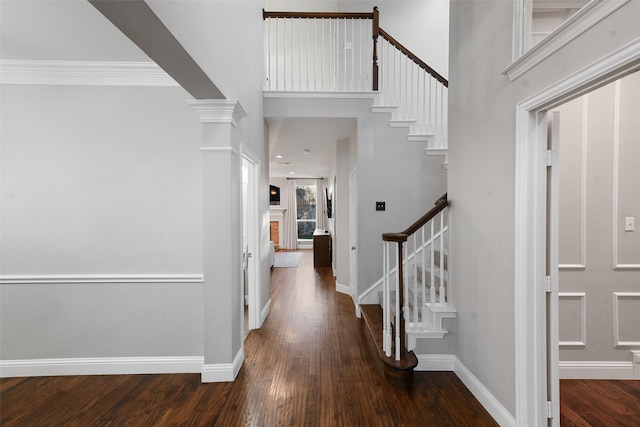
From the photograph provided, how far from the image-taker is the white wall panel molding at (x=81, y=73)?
2271 mm

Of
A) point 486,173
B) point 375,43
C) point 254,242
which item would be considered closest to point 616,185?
point 486,173

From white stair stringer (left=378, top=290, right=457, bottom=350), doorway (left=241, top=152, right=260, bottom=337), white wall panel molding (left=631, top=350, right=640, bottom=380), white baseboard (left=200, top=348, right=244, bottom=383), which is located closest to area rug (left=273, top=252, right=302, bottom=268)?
doorway (left=241, top=152, right=260, bottom=337)

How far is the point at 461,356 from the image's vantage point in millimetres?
2303

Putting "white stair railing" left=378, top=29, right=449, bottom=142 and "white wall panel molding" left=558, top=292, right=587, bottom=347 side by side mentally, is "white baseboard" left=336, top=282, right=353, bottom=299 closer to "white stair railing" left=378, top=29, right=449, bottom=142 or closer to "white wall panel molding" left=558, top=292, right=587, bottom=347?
"white stair railing" left=378, top=29, right=449, bottom=142

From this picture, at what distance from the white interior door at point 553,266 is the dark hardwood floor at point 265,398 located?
48 cm

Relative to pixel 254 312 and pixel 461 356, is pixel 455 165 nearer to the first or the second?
pixel 461 356

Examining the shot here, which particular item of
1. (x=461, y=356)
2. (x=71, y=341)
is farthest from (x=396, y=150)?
(x=71, y=341)

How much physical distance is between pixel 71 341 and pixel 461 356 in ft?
10.8

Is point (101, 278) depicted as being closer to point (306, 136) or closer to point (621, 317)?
point (306, 136)

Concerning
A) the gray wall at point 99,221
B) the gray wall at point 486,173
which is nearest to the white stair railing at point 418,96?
the gray wall at point 486,173

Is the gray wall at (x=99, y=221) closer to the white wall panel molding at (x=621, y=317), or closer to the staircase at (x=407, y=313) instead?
the staircase at (x=407, y=313)

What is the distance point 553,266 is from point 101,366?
3447 millimetres

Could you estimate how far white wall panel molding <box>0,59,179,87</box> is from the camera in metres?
2.27

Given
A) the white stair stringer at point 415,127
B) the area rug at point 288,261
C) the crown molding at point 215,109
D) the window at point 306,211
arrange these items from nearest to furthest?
the crown molding at point 215,109
the white stair stringer at point 415,127
the area rug at point 288,261
the window at point 306,211
